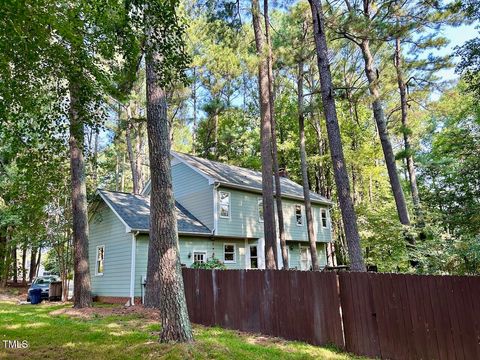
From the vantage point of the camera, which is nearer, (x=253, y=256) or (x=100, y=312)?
(x=100, y=312)

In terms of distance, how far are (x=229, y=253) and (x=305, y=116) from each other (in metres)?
8.28

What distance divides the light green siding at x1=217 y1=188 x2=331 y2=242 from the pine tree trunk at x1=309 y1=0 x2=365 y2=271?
30.1ft

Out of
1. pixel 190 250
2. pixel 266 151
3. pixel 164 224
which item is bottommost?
pixel 190 250

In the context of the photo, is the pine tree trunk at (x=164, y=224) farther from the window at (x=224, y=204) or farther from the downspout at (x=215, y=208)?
the window at (x=224, y=204)

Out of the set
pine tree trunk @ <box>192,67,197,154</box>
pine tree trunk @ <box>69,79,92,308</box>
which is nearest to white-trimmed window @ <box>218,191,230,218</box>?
pine tree trunk @ <box>69,79,92,308</box>

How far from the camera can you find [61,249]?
→ 1587 centimetres

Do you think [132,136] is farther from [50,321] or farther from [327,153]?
[50,321]

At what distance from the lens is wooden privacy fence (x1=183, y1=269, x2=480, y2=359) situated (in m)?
5.12

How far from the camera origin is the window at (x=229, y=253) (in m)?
17.3

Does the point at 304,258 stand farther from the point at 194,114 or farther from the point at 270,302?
the point at 270,302

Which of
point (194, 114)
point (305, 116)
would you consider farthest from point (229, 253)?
point (194, 114)

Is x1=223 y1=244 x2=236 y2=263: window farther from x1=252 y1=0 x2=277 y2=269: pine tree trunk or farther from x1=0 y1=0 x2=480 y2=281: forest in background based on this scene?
x1=0 y1=0 x2=480 y2=281: forest in background

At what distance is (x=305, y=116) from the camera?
18453 millimetres

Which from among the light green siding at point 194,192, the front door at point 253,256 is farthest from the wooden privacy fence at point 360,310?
the front door at point 253,256
